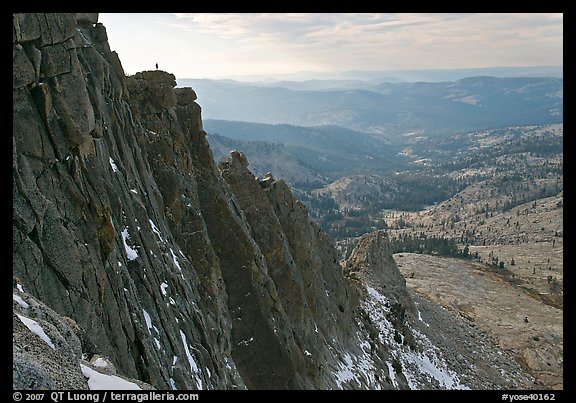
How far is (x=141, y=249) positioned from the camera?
844 inches

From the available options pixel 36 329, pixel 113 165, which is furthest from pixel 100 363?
pixel 113 165

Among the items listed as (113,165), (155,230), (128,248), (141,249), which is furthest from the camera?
(155,230)

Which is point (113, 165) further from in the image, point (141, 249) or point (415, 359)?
point (415, 359)

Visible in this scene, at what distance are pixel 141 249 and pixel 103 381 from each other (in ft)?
36.0

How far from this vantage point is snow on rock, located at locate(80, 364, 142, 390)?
10.7 metres

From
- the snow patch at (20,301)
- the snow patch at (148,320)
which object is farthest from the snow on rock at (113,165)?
the snow patch at (20,301)

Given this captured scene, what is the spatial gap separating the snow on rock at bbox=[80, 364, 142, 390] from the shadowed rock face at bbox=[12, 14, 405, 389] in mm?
1684

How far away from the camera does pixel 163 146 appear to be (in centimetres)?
2945

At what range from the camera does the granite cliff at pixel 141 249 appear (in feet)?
48.5

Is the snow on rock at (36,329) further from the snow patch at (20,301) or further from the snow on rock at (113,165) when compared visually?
the snow on rock at (113,165)

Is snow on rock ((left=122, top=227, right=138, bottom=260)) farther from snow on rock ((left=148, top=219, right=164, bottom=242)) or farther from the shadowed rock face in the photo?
snow on rock ((left=148, top=219, right=164, bottom=242))
